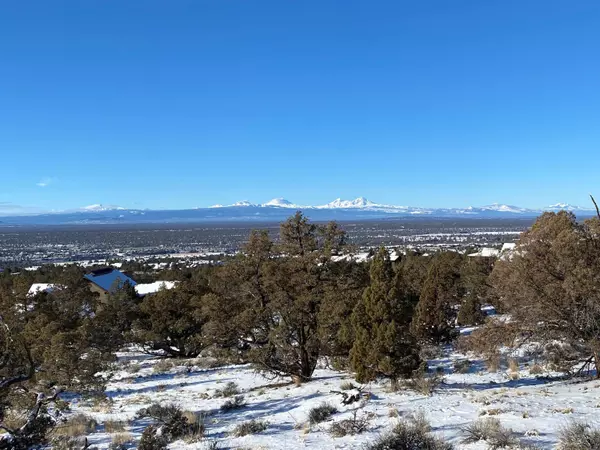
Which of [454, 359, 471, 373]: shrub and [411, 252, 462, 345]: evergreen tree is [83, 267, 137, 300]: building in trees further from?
[454, 359, 471, 373]: shrub

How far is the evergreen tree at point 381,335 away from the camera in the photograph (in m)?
12.9

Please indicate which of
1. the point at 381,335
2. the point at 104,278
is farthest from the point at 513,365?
the point at 104,278

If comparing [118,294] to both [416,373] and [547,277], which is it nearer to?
[416,373]

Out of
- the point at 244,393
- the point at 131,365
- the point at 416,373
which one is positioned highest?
the point at 416,373

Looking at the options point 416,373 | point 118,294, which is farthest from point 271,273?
point 118,294

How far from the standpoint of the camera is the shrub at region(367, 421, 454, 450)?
7555 millimetres

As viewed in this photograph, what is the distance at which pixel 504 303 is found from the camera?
13594mm

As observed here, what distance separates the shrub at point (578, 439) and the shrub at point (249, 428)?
227 inches

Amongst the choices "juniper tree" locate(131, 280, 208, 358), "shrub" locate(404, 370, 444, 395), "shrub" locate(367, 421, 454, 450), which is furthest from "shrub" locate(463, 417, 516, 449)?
"juniper tree" locate(131, 280, 208, 358)

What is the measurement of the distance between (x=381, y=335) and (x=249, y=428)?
4.65m

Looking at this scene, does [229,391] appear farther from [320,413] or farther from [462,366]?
[462,366]

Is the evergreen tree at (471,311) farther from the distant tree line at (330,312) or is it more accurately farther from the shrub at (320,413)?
the shrub at (320,413)

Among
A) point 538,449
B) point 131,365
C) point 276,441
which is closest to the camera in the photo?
point 538,449

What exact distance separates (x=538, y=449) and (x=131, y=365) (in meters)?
21.6
